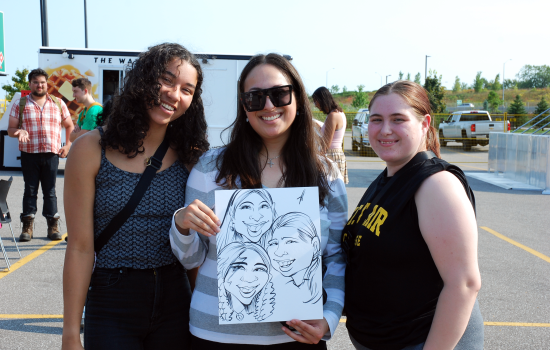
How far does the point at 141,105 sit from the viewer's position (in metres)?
1.89

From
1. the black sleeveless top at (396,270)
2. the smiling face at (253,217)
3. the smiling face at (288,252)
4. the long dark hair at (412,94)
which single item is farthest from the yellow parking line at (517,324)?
the smiling face at (253,217)

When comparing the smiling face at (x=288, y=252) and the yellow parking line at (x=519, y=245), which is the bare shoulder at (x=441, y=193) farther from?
the yellow parking line at (x=519, y=245)

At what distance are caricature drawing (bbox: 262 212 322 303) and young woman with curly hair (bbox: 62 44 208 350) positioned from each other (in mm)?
483

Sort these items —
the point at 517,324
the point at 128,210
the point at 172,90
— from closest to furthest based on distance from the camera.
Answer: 1. the point at 128,210
2. the point at 172,90
3. the point at 517,324

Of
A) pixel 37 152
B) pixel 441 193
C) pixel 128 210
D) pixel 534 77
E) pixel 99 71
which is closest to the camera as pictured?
pixel 441 193

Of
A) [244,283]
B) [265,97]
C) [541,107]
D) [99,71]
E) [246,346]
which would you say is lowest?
[246,346]

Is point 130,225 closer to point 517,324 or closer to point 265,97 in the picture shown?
point 265,97

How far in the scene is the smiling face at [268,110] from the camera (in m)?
1.80

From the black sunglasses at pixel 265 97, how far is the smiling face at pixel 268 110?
2cm

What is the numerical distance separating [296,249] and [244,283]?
0.23 metres

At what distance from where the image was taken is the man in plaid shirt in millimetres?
6289

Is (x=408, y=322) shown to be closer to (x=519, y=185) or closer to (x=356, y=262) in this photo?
(x=356, y=262)

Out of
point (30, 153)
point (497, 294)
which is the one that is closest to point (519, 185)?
point (497, 294)

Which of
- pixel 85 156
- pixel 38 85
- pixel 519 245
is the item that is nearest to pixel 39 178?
pixel 38 85
